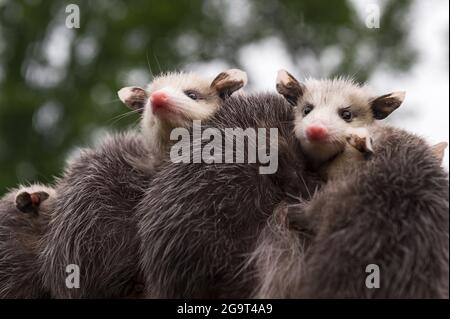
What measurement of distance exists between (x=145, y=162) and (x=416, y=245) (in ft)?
5.69

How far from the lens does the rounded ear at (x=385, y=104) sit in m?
4.32

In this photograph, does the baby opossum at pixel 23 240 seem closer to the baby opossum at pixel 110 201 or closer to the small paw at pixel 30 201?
the small paw at pixel 30 201

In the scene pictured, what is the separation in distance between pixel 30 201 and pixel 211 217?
132cm

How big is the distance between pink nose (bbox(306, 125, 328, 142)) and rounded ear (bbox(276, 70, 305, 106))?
2.15ft

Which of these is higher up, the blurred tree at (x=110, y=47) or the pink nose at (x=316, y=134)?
the blurred tree at (x=110, y=47)

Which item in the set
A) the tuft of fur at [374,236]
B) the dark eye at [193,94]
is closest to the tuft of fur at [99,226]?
the dark eye at [193,94]

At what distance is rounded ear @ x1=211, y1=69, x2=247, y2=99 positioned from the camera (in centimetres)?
454

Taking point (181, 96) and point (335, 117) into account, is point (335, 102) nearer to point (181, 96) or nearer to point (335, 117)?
point (335, 117)

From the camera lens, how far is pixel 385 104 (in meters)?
4.40

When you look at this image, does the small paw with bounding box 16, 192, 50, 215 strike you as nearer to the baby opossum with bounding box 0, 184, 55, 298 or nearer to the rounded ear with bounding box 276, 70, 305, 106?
the baby opossum with bounding box 0, 184, 55, 298

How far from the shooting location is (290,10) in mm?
13938

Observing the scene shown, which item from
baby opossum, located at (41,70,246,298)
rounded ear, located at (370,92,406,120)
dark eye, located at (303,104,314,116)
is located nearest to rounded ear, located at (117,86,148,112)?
baby opossum, located at (41,70,246,298)

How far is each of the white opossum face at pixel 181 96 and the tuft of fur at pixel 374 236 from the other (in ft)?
3.61
